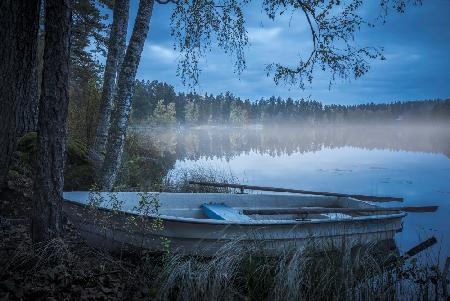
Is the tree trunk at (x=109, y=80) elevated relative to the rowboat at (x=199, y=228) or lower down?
elevated

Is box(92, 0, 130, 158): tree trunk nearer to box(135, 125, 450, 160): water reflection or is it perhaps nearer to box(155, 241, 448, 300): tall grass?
box(155, 241, 448, 300): tall grass

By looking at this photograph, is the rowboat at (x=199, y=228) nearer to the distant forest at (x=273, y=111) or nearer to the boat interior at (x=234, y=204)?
the boat interior at (x=234, y=204)

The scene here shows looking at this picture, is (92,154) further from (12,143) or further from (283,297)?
(283,297)

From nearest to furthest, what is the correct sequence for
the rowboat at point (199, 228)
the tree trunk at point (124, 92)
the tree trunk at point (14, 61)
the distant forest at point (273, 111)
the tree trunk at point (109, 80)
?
the tree trunk at point (14, 61) → the rowboat at point (199, 228) → the tree trunk at point (124, 92) → the tree trunk at point (109, 80) → the distant forest at point (273, 111)

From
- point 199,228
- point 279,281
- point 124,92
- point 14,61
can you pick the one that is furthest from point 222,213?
point 14,61

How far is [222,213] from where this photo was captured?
7668 mm

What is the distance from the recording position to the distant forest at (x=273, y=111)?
4409 inches

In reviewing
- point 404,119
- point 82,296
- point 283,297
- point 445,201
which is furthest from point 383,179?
point 404,119

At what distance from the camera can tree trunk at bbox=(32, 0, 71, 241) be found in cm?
404

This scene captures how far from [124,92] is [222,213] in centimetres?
350

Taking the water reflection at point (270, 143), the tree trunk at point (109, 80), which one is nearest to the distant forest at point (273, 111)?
the water reflection at point (270, 143)

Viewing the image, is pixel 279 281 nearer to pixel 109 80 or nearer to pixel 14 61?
pixel 14 61

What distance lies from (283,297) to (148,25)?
20.9ft

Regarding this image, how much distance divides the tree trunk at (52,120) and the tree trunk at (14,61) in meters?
0.29
